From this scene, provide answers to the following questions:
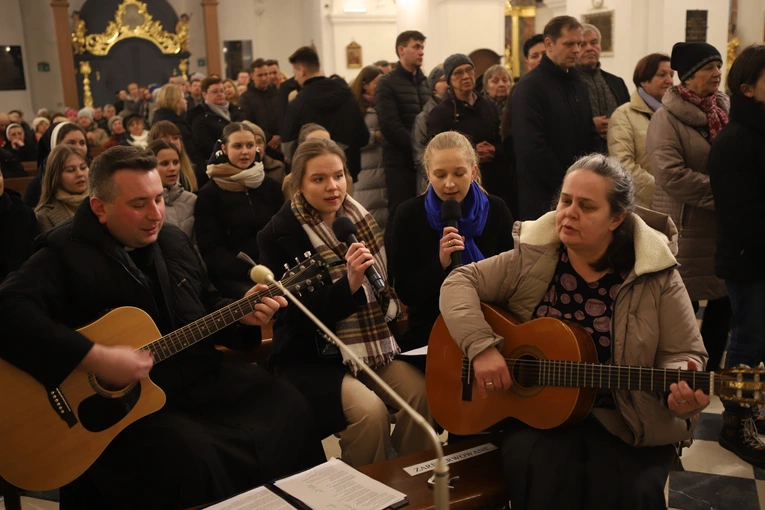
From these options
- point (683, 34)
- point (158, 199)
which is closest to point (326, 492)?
point (158, 199)

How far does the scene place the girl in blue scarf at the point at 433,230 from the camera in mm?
3236

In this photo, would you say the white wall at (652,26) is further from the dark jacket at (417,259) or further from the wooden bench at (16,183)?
the wooden bench at (16,183)

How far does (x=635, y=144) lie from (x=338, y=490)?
3215 millimetres

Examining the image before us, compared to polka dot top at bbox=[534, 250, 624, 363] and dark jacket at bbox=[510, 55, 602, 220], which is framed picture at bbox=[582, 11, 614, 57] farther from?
polka dot top at bbox=[534, 250, 624, 363]

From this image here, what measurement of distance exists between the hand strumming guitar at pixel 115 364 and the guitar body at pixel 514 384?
1.06 metres

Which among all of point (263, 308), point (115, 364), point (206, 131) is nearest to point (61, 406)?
point (115, 364)

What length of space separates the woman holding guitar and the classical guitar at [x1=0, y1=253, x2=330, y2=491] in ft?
3.56

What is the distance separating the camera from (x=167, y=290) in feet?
9.03

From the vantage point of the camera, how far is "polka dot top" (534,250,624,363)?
247cm

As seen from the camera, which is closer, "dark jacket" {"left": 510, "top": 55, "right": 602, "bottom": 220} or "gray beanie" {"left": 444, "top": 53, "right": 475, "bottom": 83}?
"dark jacket" {"left": 510, "top": 55, "right": 602, "bottom": 220}

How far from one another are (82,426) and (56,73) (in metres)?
19.9

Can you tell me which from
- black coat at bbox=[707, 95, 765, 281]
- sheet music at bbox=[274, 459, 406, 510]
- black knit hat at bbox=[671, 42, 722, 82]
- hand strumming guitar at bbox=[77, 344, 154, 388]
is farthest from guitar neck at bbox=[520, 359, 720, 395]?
black knit hat at bbox=[671, 42, 722, 82]

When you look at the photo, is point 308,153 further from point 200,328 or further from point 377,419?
point 377,419

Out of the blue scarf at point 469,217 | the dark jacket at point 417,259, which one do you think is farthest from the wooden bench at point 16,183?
the blue scarf at point 469,217
